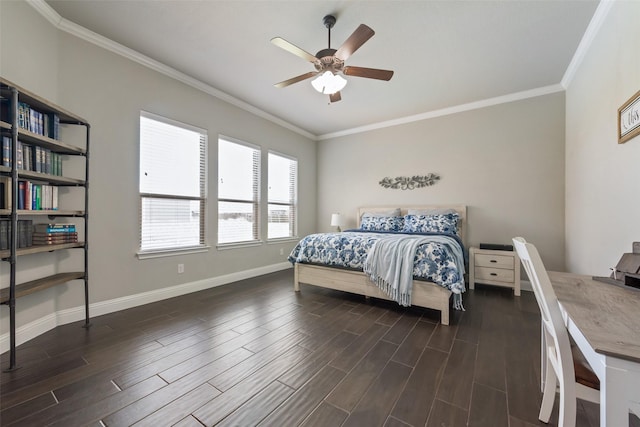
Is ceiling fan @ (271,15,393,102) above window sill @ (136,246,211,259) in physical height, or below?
above

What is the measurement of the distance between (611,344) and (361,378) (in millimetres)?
1271

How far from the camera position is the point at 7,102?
1724 mm

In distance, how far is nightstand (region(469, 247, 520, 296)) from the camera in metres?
3.25

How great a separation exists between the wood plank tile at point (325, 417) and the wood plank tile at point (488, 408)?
65 centimetres

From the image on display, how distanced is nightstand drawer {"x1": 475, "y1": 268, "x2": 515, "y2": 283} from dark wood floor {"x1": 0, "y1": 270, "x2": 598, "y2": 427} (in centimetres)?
72

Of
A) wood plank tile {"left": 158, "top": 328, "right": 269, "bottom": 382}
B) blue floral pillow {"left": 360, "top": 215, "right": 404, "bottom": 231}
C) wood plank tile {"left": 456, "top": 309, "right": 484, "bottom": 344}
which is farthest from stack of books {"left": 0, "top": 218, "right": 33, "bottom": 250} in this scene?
blue floral pillow {"left": 360, "top": 215, "right": 404, "bottom": 231}

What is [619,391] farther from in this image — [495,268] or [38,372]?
[495,268]

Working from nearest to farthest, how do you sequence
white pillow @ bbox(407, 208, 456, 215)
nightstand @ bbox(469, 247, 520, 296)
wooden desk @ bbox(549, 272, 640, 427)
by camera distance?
wooden desk @ bbox(549, 272, 640, 427)
nightstand @ bbox(469, 247, 520, 296)
white pillow @ bbox(407, 208, 456, 215)

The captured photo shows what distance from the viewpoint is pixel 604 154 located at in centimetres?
218

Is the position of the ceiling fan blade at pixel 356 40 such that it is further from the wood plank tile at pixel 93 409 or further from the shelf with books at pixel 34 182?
the wood plank tile at pixel 93 409

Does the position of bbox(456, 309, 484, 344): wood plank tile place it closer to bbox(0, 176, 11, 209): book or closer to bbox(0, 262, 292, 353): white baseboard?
bbox(0, 262, 292, 353): white baseboard

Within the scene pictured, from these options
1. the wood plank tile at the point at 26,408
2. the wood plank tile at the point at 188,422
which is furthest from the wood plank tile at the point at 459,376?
the wood plank tile at the point at 26,408

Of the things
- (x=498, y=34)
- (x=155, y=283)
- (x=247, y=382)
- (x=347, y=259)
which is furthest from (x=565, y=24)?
(x=155, y=283)

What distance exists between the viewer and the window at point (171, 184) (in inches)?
115
